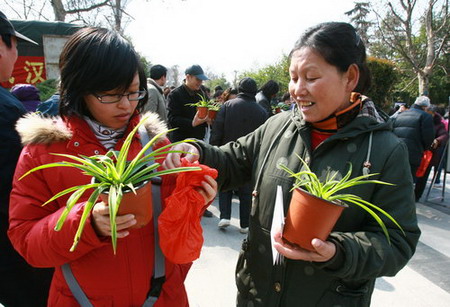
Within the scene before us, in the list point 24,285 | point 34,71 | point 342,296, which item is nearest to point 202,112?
point 24,285

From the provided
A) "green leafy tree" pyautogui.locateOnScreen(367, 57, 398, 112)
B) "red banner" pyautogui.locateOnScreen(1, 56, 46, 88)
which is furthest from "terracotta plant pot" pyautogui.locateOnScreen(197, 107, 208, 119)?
"green leafy tree" pyautogui.locateOnScreen(367, 57, 398, 112)

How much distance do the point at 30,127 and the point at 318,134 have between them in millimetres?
1195

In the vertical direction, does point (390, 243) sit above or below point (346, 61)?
below

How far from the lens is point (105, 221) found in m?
1.02

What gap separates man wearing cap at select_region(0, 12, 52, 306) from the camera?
5.20ft

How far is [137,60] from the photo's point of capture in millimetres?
1300

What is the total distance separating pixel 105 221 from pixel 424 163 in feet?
20.0

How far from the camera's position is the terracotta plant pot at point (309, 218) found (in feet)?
3.24

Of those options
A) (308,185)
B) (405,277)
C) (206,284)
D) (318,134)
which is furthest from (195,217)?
(405,277)

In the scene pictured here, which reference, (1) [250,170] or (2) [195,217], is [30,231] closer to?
(2) [195,217]

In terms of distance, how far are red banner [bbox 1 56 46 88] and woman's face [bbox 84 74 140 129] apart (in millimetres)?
6860

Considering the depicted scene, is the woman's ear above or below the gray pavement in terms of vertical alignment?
above

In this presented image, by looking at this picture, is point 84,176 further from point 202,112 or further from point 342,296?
point 202,112

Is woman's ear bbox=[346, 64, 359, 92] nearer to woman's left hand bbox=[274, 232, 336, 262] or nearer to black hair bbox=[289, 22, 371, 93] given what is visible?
black hair bbox=[289, 22, 371, 93]
